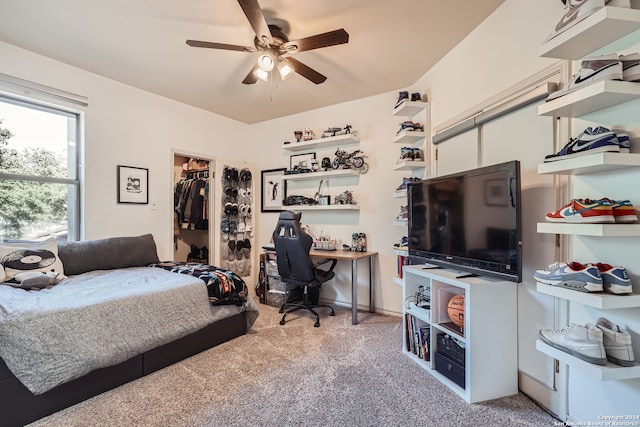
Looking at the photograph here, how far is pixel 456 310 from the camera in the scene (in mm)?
1935

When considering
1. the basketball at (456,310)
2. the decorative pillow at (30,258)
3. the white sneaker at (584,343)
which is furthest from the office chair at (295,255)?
the white sneaker at (584,343)

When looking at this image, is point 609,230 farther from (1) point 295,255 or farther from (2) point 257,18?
(1) point 295,255

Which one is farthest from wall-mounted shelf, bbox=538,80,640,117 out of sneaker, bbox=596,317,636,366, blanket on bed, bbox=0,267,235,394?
blanket on bed, bbox=0,267,235,394

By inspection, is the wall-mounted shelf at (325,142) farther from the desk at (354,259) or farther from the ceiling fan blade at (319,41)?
the ceiling fan blade at (319,41)

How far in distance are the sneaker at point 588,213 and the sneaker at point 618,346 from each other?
0.48 metres

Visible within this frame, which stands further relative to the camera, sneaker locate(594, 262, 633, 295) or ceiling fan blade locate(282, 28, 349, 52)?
ceiling fan blade locate(282, 28, 349, 52)

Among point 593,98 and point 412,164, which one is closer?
point 593,98

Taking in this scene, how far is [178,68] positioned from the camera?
2863 millimetres

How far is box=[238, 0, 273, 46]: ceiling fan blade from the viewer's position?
1654 millimetres

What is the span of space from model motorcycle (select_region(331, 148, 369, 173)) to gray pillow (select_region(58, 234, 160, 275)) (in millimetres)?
2381

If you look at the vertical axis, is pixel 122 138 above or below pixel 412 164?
above

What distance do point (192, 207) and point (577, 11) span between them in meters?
4.48

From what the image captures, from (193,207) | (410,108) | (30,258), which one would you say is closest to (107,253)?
(30,258)

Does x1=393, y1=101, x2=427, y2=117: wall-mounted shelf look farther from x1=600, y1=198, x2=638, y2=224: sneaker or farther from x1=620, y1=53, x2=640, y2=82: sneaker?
x1=600, y1=198, x2=638, y2=224: sneaker
